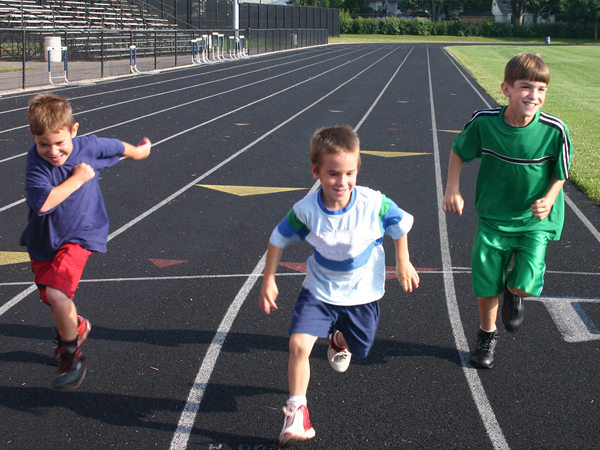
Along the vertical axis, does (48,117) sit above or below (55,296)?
above

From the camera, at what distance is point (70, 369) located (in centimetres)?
383

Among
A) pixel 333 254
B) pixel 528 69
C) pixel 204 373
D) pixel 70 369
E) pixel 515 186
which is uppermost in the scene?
pixel 528 69

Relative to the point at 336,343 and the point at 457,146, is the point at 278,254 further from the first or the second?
the point at 457,146

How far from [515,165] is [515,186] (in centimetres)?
13

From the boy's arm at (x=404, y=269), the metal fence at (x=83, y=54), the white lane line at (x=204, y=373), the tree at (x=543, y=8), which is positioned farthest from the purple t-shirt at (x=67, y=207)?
the tree at (x=543, y=8)

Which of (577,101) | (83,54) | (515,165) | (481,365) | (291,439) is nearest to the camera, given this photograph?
(291,439)

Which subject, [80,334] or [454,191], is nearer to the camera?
[454,191]

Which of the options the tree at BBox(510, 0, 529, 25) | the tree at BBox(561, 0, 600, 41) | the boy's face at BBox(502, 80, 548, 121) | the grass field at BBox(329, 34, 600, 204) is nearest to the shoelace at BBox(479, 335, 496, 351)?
the boy's face at BBox(502, 80, 548, 121)

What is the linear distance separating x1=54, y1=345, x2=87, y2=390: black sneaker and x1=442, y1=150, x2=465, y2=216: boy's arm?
233cm

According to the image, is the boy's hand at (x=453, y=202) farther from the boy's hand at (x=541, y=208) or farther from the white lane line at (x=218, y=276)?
the white lane line at (x=218, y=276)

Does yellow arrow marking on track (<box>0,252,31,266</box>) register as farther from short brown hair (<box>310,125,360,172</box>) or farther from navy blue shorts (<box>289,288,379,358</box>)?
short brown hair (<box>310,125,360,172</box>)

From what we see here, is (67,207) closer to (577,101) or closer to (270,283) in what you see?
(270,283)

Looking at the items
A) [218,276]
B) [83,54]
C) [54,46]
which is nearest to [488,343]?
[218,276]

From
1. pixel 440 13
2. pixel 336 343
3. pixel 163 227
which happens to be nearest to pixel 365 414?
pixel 336 343
